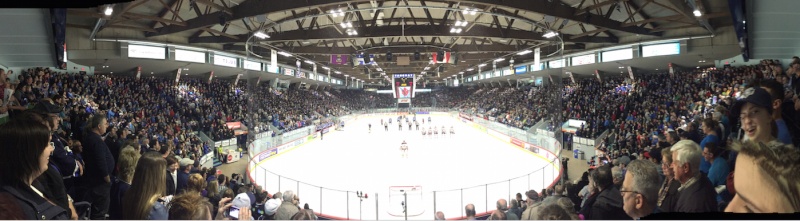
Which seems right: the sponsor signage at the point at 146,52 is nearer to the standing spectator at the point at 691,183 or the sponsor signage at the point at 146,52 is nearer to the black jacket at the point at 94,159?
the black jacket at the point at 94,159

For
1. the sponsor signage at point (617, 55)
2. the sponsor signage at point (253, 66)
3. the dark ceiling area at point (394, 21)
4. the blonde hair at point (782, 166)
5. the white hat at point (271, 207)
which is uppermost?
the dark ceiling area at point (394, 21)

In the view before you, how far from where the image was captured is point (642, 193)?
214 centimetres

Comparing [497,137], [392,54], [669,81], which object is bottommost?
[497,137]

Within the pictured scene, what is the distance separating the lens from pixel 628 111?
1620 centimetres

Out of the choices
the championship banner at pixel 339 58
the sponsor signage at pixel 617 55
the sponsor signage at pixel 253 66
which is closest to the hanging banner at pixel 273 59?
the sponsor signage at pixel 253 66

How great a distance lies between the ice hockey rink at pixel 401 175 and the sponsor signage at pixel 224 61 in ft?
18.8

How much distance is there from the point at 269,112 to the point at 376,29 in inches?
244

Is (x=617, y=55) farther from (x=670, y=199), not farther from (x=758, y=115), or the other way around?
(x=670, y=199)

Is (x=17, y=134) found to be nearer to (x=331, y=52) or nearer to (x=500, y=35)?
(x=500, y=35)

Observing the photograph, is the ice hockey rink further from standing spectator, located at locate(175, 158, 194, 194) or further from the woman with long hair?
the woman with long hair

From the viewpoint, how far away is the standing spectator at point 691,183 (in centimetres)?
218

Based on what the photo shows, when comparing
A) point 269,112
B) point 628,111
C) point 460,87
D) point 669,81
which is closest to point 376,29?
point 269,112

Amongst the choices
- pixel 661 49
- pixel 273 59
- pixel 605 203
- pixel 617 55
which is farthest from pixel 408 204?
pixel 617 55

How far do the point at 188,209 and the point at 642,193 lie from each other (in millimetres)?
2735
